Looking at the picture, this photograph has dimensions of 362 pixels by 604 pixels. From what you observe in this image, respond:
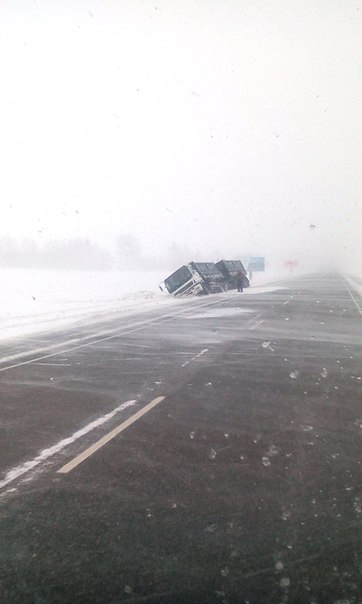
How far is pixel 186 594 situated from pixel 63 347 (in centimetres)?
1004

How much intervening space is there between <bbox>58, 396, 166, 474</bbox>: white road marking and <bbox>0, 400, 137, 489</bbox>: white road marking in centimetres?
30

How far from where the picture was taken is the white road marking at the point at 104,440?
4617 mm

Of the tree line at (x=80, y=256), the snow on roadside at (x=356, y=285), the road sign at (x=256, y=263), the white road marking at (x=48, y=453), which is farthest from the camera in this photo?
the tree line at (x=80, y=256)

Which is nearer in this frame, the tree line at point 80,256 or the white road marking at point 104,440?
the white road marking at point 104,440

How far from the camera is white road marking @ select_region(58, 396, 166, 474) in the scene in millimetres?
4617

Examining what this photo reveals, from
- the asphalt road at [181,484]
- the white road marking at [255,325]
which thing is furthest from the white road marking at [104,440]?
the white road marking at [255,325]

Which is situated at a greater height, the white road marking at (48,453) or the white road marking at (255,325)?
the white road marking at (48,453)

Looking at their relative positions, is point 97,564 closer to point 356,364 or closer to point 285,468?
point 285,468

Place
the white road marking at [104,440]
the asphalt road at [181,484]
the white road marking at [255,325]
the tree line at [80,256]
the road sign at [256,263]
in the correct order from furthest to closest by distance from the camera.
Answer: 1. the tree line at [80,256]
2. the road sign at [256,263]
3. the white road marking at [255,325]
4. the white road marking at [104,440]
5. the asphalt road at [181,484]

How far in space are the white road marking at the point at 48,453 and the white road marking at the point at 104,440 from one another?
0.30 m

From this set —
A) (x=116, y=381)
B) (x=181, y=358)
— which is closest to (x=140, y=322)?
(x=181, y=358)

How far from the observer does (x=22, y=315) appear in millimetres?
21047

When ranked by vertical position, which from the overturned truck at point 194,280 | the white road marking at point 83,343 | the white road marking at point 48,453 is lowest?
the white road marking at point 48,453

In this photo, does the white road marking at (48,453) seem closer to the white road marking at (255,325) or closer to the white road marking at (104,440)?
the white road marking at (104,440)
